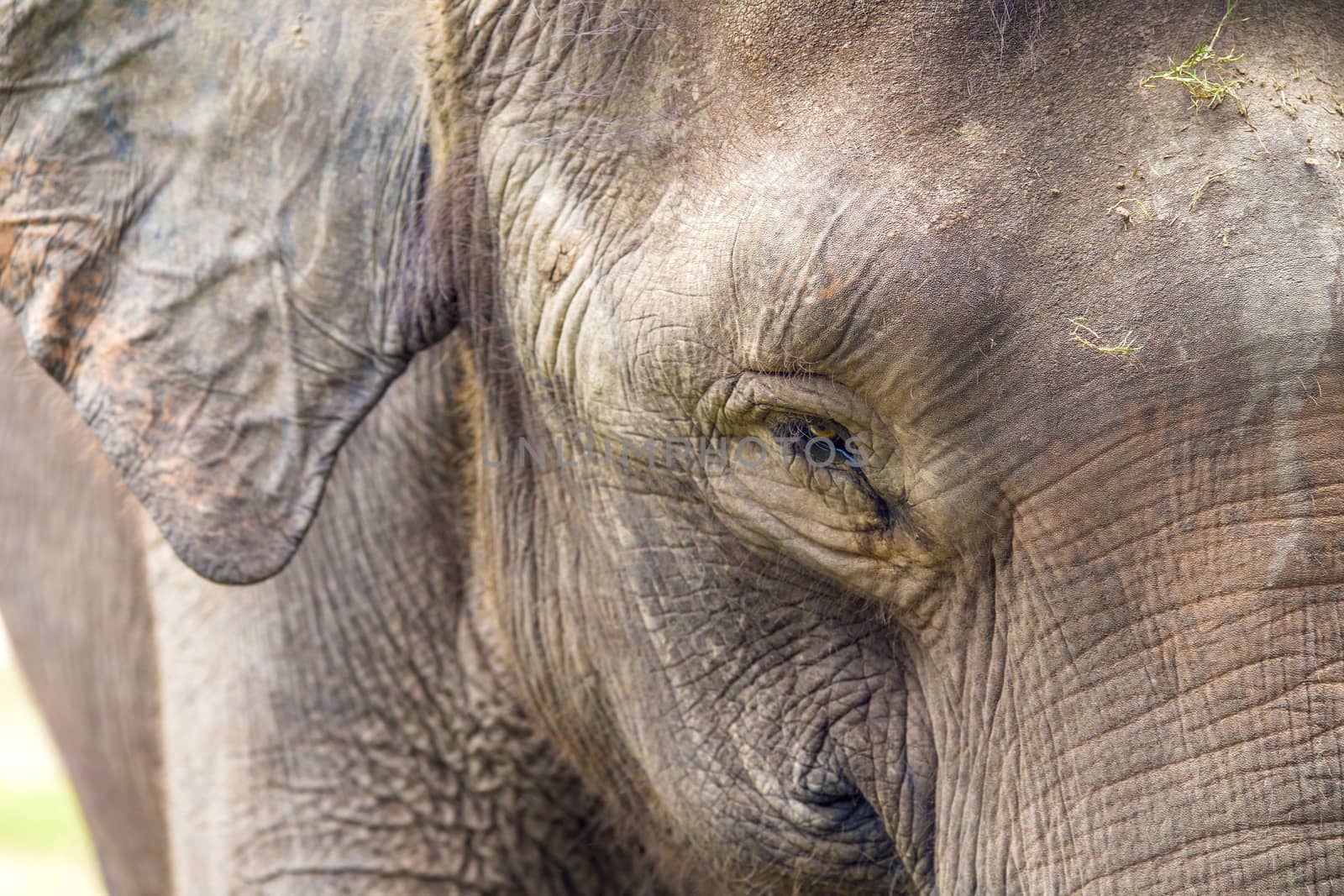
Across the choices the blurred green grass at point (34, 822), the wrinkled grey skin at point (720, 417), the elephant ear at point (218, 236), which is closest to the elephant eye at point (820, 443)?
the wrinkled grey skin at point (720, 417)

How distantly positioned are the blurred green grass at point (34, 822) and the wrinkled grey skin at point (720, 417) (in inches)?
186

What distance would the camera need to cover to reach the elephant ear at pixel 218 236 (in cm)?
222

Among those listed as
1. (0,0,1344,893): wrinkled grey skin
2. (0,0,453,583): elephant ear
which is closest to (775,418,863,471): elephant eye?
(0,0,1344,893): wrinkled grey skin

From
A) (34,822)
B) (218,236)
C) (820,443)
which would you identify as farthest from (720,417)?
(34,822)

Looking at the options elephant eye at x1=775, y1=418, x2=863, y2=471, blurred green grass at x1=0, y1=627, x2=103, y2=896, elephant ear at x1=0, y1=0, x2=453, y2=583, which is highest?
elephant ear at x1=0, y1=0, x2=453, y2=583

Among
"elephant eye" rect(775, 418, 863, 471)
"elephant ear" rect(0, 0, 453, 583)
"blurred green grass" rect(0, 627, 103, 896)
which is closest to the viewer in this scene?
"elephant eye" rect(775, 418, 863, 471)

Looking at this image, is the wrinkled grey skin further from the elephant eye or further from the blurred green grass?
the blurred green grass

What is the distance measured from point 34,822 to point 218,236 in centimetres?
832

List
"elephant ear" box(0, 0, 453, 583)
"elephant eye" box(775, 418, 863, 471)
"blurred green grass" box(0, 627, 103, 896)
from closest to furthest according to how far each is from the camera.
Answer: "elephant eye" box(775, 418, 863, 471) < "elephant ear" box(0, 0, 453, 583) < "blurred green grass" box(0, 627, 103, 896)

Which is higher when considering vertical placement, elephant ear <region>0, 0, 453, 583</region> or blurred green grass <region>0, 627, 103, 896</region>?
elephant ear <region>0, 0, 453, 583</region>

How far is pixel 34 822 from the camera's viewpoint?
9578mm

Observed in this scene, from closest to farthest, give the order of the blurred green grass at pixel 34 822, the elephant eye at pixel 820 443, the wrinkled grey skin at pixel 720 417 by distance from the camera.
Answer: the wrinkled grey skin at pixel 720 417 < the elephant eye at pixel 820 443 < the blurred green grass at pixel 34 822

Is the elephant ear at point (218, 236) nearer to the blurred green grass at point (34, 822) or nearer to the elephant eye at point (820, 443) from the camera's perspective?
the elephant eye at point (820, 443)

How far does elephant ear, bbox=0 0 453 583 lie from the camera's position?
2.22 m
